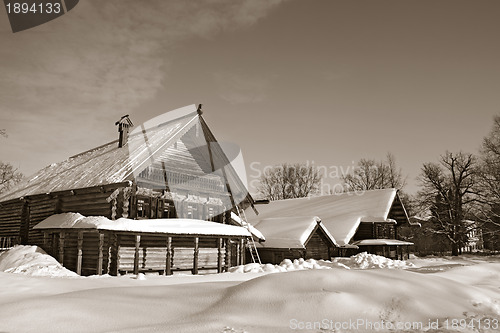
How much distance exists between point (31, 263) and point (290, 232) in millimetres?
14058

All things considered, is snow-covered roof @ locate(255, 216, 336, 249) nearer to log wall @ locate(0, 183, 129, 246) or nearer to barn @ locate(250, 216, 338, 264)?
barn @ locate(250, 216, 338, 264)

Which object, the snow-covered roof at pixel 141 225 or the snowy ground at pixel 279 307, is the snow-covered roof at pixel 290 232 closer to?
the snow-covered roof at pixel 141 225

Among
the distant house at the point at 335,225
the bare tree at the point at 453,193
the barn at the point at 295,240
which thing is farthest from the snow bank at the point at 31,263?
the bare tree at the point at 453,193

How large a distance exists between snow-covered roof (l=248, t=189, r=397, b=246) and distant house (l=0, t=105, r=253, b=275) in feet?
17.9

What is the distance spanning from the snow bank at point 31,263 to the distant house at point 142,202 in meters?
0.76

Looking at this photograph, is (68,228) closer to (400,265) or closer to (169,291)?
(169,291)

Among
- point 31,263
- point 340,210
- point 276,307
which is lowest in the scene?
point 31,263

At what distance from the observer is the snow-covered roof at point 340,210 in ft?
92.0

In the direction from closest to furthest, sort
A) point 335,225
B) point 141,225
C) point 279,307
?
1. point 279,307
2. point 141,225
3. point 335,225

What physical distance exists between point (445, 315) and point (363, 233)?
2612 cm

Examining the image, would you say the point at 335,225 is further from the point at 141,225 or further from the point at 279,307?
the point at 279,307

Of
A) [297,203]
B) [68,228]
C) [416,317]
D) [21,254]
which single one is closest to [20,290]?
[416,317]

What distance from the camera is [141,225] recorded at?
15.4m

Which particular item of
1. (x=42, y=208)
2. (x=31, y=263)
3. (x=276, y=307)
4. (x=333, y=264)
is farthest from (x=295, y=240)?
(x=276, y=307)
